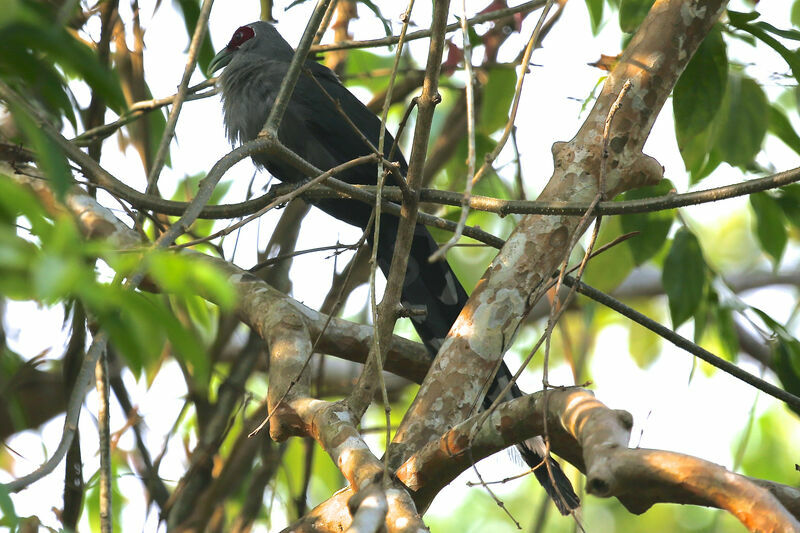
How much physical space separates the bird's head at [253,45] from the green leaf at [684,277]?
2.00 m

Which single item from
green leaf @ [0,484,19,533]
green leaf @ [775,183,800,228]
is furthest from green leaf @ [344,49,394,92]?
green leaf @ [0,484,19,533]

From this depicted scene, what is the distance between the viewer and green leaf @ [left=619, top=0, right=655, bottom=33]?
106 inches

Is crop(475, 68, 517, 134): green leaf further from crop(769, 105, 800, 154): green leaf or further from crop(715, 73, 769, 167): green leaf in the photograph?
crop(769, 105, 800, 154): green leaf

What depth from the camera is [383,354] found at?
2.08 metres

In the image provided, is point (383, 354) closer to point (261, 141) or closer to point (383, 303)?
point (383, 303)

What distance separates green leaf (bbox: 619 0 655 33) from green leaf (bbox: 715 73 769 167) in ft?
1.38

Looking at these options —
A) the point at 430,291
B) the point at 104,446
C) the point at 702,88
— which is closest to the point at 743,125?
the point at 702,88

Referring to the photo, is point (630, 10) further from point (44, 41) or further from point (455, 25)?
point (44, 41)

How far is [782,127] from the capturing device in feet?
9.43

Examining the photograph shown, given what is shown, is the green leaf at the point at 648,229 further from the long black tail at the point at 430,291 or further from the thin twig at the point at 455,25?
the thin twig at the point at 455,25

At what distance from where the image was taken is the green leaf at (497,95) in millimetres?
3248

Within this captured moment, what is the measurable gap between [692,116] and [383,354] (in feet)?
3.97

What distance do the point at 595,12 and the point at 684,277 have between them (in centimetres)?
112

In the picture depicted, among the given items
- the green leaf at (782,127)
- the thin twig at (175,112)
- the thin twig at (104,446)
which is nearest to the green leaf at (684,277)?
the green leaf at (782,127)
